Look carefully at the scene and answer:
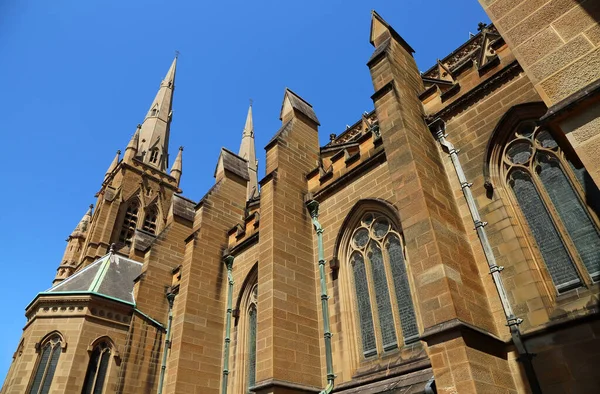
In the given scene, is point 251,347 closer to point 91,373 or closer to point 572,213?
point 91,373

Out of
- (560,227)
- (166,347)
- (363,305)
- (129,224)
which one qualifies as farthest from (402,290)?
(129,224)

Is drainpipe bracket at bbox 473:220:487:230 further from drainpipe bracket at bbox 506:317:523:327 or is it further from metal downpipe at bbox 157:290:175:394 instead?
metal downpipe at bbox 157:290:175:394

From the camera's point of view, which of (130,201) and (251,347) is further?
(130,201)

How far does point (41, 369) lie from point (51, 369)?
35 cm

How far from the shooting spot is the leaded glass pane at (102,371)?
552 inches

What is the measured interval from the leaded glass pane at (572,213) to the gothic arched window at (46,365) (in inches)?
593

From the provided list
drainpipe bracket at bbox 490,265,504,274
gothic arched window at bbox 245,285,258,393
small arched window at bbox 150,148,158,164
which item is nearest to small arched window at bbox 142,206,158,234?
small arched window at bbox 150,148,158,164

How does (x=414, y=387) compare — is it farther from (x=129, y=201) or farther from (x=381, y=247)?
(x=129, y=201)

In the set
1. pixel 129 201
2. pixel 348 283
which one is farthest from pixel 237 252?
pixel 129 201

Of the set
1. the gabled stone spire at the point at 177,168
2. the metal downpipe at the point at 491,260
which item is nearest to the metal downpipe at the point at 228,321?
the metal downpipe at the point at 491,260

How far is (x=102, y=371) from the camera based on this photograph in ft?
47.4

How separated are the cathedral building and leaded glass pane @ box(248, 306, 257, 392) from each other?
0.06 m

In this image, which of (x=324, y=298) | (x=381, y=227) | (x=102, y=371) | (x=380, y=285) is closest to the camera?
(x=380, y=285)

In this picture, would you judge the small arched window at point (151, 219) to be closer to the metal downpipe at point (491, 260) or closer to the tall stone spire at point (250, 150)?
the tall stone spire at point (250, 150)
